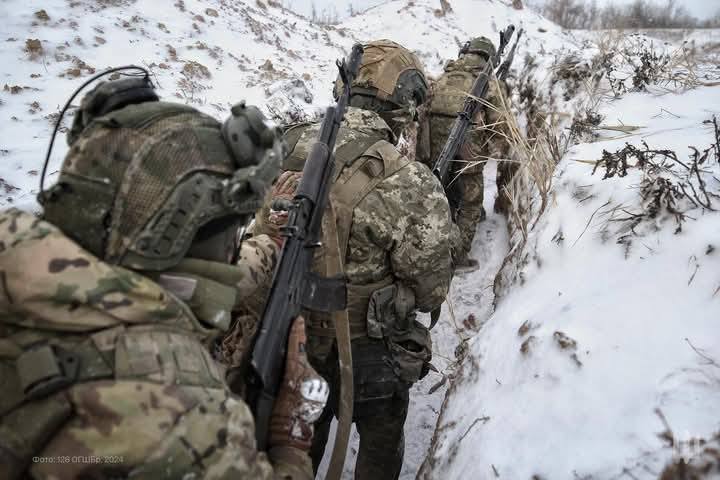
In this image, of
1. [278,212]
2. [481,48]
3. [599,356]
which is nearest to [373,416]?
[278,212]

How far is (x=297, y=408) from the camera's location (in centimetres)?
134

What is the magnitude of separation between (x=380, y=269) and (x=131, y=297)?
1.33 m

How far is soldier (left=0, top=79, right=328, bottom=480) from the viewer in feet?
2.72

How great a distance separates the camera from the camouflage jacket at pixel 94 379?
82 centimetres

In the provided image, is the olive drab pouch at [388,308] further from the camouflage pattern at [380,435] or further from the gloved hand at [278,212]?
the gloved hand at [278,212]

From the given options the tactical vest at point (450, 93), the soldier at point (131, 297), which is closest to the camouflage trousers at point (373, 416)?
the soldier at point (131, 297)

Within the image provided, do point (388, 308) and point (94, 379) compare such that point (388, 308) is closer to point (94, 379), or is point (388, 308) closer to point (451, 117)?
point (94, 379)

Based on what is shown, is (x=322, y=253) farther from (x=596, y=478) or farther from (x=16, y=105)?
(x=16, y=105)

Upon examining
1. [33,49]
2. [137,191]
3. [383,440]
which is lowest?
[383,440]

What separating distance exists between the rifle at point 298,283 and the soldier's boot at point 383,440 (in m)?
0.83

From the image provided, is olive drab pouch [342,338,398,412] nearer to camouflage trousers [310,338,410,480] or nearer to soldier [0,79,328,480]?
camouflage trousers [310,338,410,480]

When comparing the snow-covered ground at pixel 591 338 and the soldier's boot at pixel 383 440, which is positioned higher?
the snow-covered ground at pixel 591 338

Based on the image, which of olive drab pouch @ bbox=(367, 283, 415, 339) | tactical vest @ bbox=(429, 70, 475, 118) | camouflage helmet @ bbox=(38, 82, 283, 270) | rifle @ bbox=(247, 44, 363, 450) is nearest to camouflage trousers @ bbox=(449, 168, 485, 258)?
tactical vest @ bbox=(429, 70, 475, 118)

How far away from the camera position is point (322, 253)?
201 centimetres
